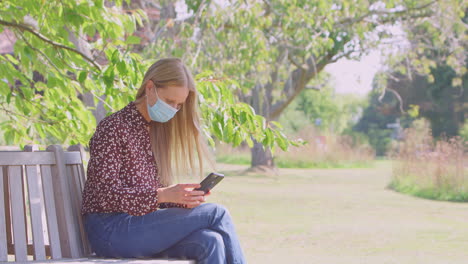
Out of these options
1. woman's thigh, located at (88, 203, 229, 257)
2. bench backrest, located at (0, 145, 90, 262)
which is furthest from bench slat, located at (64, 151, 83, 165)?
woman's thigh, located at (88, 203, 229, 257)

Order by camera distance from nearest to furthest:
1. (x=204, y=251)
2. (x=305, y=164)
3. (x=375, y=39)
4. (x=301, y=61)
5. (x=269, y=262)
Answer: (x=204, y=251)
(x=269, y=262)
(x=375, y=39)
(x=301, y=61)
(x=305, y=164)

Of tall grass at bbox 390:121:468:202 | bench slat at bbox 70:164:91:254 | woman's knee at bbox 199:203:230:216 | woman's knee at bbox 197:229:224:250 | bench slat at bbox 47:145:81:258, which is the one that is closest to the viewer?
woman's knee at bbox 197:229:224:250

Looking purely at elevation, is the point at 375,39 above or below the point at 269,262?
above

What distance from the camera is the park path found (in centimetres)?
725

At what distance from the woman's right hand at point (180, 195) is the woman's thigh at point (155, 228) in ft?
0.16

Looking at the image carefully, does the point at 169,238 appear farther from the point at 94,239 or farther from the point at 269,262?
the point at 269,262

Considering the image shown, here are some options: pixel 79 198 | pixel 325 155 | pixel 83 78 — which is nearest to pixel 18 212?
pixel 79 198

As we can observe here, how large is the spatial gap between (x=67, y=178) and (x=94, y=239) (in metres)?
0.46

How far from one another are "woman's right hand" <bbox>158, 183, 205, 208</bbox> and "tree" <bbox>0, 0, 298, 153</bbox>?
4.20 feet

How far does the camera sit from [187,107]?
12.2ft

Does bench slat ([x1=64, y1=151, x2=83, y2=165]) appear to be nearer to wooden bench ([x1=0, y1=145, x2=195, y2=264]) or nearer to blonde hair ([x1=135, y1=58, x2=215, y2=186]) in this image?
wooden bench ([x1=0, y1=145, x2=195, y2=264])

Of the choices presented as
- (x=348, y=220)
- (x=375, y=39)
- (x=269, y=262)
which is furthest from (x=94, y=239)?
(x=375, y=39)

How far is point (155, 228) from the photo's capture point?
10.7 ft

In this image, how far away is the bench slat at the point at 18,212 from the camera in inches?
132
